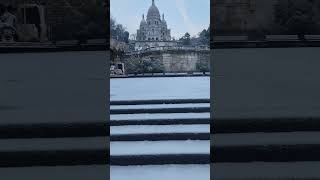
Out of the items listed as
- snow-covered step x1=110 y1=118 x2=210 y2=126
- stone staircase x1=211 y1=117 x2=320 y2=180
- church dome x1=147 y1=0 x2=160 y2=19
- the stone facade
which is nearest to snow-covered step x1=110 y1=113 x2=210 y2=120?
snow-covered step x1=110 y1=118 x2=210 y2=126

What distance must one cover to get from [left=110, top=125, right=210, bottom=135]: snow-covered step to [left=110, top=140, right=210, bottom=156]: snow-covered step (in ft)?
0.99

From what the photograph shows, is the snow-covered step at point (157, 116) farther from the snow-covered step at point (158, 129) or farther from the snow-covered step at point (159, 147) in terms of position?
the snow-covered step at point (159, 147)

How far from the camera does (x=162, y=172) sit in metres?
4.59

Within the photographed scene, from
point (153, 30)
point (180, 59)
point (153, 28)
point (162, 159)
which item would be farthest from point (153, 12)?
point (162, 159)

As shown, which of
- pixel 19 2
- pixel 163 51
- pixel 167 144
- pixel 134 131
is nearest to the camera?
pixel 19 2

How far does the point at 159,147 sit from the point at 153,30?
53.2m

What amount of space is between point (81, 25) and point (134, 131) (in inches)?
107

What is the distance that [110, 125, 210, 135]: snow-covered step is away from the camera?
5.86m

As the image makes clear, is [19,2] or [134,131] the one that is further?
[134,131]

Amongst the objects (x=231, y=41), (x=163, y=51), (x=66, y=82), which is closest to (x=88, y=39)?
(x=66, y=82)

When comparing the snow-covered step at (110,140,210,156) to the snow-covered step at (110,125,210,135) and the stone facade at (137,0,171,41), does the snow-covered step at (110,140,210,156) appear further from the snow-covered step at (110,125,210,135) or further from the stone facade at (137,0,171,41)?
the stone facade at (137,0,171,41)

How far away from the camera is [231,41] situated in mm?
3533

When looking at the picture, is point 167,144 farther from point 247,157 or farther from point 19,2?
point 19,2

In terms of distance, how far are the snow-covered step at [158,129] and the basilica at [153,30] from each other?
150ft
